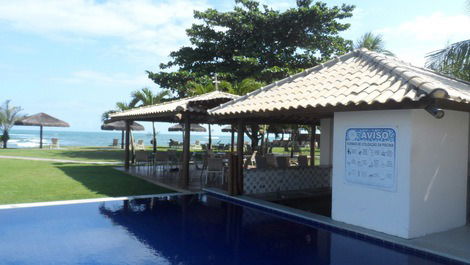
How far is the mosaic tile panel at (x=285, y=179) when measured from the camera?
1034cm

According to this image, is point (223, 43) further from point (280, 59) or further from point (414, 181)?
point (414, 181)

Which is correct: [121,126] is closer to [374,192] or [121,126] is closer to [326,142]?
[326,142]

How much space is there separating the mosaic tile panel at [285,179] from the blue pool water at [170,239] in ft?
5.52

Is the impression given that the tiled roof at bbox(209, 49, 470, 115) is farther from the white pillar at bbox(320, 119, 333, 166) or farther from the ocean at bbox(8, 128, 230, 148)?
the ocean at bbox(8, 128, 230, 148)

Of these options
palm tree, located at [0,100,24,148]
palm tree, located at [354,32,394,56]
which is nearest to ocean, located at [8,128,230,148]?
palm tree, located at [0,100,24,148]

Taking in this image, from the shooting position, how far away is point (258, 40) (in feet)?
76.9

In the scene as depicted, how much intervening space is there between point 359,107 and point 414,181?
62.5 inches

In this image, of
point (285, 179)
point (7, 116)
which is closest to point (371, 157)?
point (285, 179)

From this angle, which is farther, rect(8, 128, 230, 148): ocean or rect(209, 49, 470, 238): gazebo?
rect(8, 128, 230, 148): ocean

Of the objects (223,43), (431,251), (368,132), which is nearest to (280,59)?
(223,43)

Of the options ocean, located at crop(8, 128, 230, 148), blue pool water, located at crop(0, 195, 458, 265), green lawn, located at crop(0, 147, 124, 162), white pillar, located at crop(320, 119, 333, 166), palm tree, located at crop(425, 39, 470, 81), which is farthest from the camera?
ocean, located at crop(8, 128, 230, 148)

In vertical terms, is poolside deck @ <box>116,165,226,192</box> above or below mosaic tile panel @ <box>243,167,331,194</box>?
below

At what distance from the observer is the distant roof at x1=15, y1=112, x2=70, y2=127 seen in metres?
29.8

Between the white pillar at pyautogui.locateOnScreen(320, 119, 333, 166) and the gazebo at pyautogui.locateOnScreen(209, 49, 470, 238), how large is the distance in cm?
392
